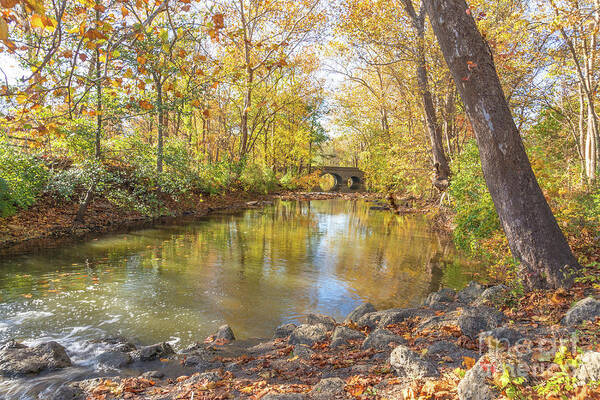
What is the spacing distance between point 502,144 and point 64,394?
5445 mm

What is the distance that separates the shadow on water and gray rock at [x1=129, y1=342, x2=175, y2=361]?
48cm

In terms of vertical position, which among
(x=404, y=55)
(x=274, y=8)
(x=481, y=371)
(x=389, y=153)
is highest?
(x=274, y=8)

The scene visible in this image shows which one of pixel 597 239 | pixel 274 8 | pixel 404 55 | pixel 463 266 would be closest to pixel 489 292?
pixel 597 239

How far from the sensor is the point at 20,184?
1051 cm

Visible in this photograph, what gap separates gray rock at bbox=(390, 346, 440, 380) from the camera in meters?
2.95

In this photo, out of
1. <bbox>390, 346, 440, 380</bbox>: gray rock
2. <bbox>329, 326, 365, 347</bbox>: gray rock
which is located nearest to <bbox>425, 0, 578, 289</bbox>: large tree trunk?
<bbox>329, 326, 365, 347</bbox>: gray rock

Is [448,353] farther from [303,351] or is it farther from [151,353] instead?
[151,353]

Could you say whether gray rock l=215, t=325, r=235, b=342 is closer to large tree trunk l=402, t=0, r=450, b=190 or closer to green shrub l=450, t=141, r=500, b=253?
green shrub l=450, t=141, r=500, b=253

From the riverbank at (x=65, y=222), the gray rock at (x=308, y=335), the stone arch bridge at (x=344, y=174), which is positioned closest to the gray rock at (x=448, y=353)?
the gray rock at (x=308, y=335)

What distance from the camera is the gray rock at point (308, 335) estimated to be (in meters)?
4.65

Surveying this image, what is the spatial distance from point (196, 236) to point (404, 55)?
10.8 meters

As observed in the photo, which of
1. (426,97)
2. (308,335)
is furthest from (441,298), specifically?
(426,97)

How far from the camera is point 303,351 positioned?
418 centimetres

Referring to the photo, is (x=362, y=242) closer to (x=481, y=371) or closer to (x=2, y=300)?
(x=2, y=300)
